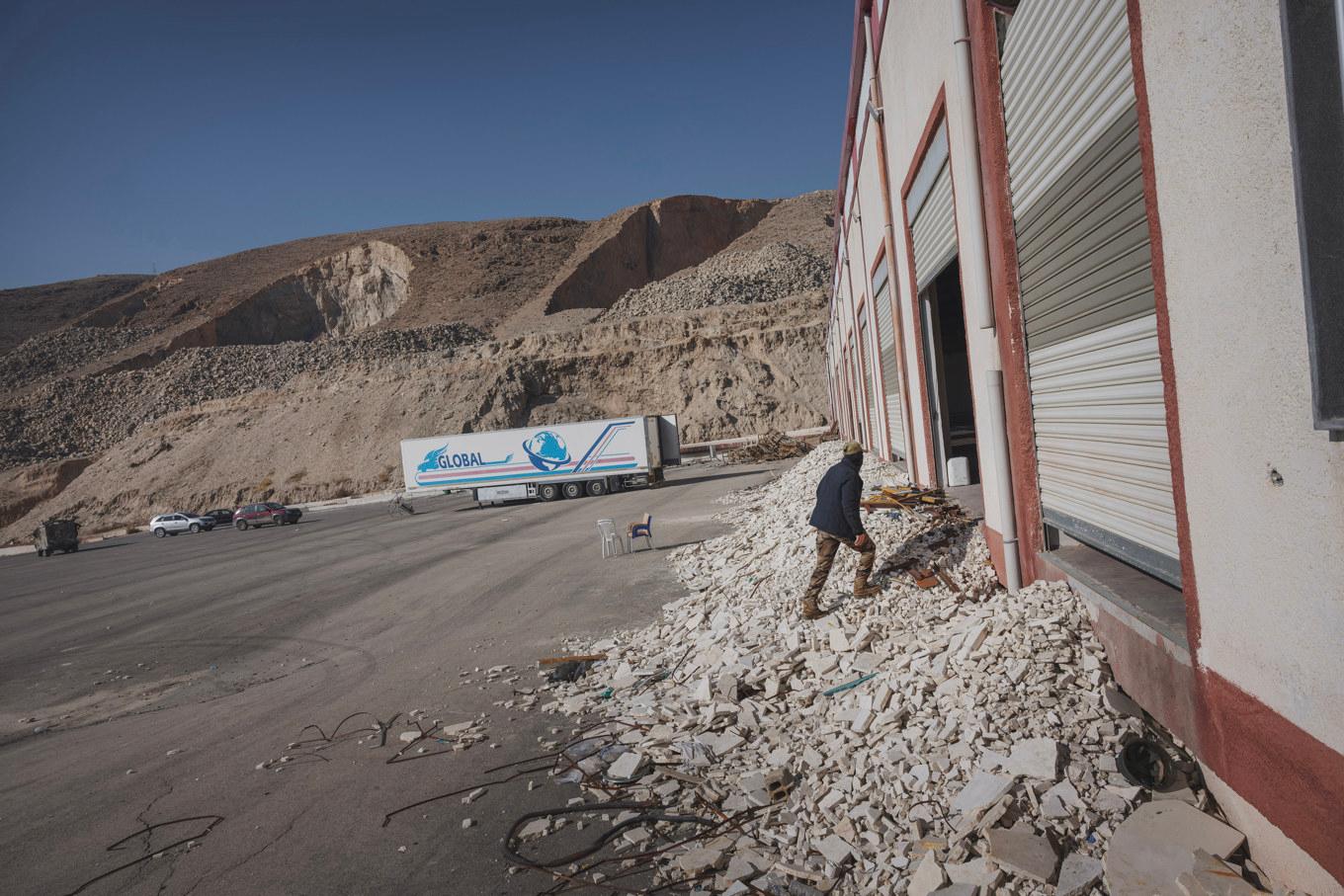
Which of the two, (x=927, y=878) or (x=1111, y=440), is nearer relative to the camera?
(x=927, y=878)

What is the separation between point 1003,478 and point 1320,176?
4.05 meters

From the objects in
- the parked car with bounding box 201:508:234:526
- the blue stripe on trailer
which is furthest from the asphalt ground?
the parked car with bounding box 201:508:234:526

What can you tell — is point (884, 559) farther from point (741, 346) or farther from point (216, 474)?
point (216, 474)

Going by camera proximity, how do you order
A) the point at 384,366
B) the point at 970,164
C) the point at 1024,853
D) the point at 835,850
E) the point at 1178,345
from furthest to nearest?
the point at 384,366
the point at 970,164
the point at 835,850
the point at 1024,853
the point at 1178,345

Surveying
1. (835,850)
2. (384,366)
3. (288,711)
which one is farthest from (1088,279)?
(384,366)

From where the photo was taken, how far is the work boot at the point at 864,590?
699 centimetres

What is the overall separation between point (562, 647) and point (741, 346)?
47.0m

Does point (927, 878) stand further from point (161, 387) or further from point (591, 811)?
point (161, 387)

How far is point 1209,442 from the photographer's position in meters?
2.93

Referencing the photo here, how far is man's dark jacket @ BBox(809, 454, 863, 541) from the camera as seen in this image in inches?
289

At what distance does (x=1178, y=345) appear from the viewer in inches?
121

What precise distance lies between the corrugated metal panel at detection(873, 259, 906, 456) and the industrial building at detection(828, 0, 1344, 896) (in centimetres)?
594

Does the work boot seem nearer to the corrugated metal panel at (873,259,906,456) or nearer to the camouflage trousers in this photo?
the camouflage trousers

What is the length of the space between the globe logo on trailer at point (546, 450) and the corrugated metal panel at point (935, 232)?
2342cm
